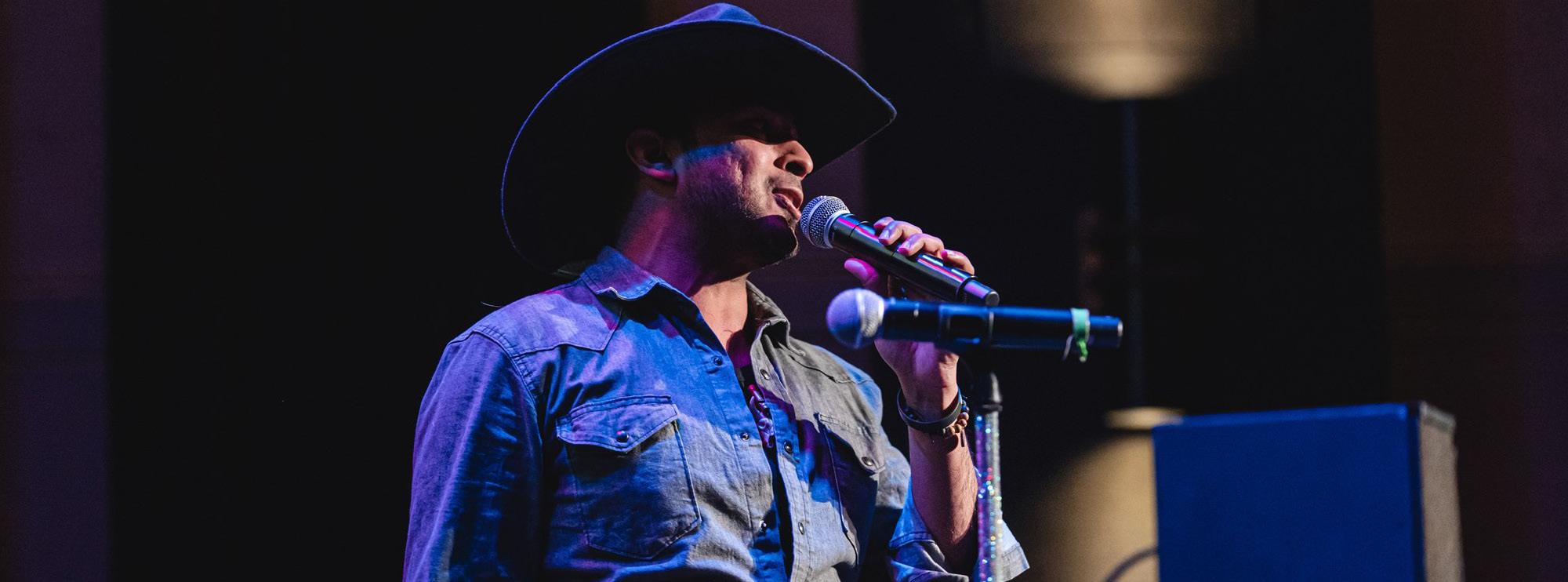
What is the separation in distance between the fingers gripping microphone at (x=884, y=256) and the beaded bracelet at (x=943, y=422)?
0.89ft

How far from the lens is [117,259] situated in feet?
9.78

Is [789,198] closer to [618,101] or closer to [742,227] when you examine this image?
[742,227]

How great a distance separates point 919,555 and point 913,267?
23.2 inches

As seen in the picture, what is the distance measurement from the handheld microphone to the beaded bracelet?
585 mm

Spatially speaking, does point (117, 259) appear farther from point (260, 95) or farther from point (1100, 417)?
point (1100, 417)

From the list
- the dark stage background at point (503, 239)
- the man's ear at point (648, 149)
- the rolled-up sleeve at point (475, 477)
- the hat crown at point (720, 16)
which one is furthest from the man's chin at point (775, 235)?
the dark stage background at point (503, 239)

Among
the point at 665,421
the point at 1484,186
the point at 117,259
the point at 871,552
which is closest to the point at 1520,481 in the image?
the point at 1484,186

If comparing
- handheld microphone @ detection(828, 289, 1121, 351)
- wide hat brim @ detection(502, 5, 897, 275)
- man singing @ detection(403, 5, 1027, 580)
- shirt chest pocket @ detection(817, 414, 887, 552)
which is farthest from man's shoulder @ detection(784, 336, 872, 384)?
handheld microphone @ detection(828, 289, 1121, 351)

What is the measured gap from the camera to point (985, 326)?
1412 millimetres

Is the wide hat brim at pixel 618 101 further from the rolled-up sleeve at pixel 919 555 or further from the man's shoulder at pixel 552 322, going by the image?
the rolled-up sleeve at pixel 919 555

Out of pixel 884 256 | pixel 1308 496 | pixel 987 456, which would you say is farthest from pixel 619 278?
pixel 1308 496

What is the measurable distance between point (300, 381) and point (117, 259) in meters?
0.50

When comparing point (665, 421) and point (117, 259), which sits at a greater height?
point (117, 259)

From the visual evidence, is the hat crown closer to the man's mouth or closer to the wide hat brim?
the wide hat brim
